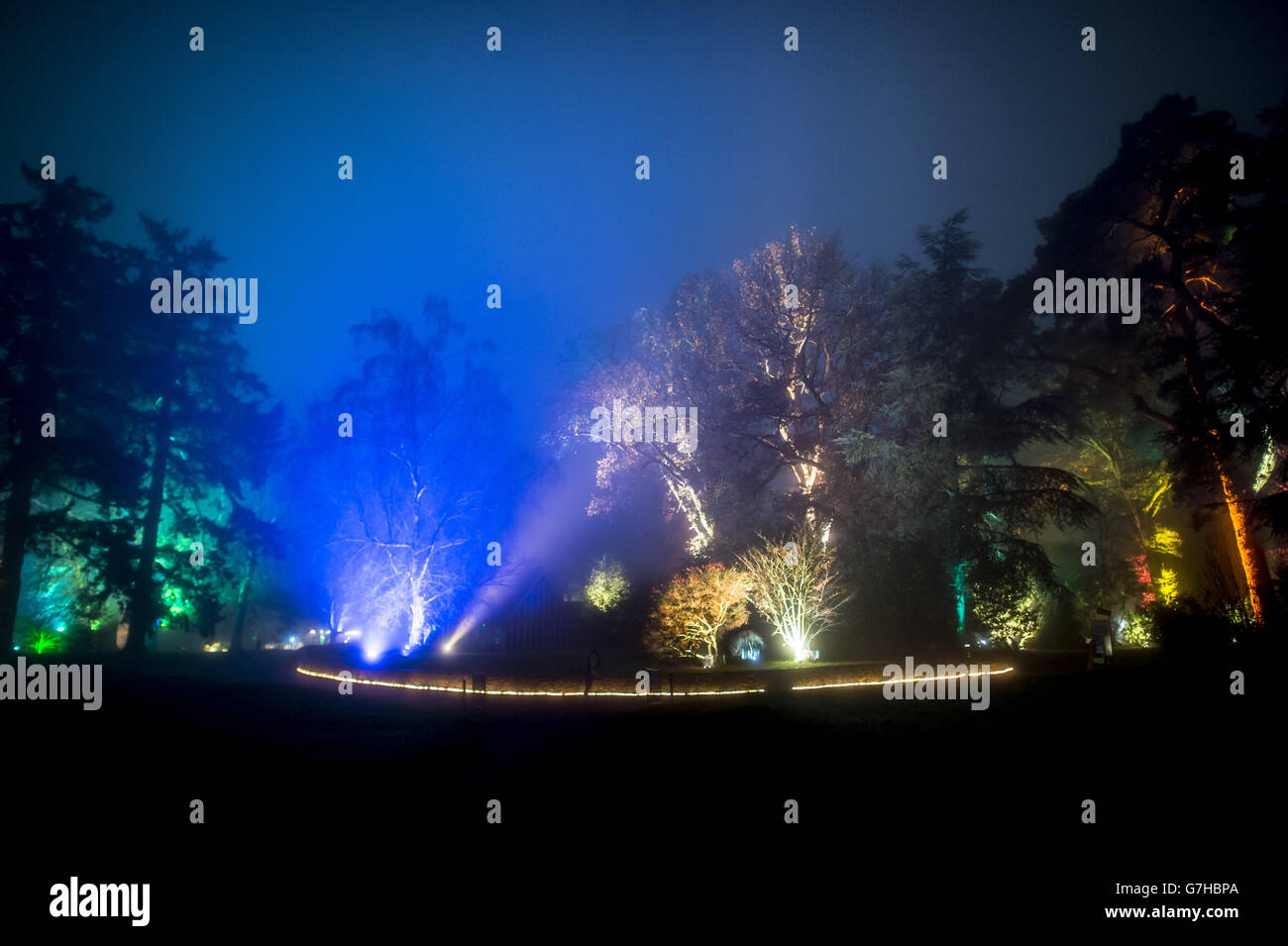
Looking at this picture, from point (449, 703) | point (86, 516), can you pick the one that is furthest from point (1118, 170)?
point (86, 516)

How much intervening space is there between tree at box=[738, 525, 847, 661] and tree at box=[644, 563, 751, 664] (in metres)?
0.69

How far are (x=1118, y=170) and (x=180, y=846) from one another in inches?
990

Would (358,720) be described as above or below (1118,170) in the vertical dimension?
below

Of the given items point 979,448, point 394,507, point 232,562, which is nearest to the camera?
point 979,448

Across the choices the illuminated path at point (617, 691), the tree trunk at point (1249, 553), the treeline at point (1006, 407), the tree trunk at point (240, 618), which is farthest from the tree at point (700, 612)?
the tree trunk at point (240, 618)

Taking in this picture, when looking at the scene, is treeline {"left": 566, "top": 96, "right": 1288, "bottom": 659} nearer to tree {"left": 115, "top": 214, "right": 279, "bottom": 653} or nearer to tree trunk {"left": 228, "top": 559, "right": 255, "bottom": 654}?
tree {"left": 115, "top": 214, "right": 279, "bottom": 653}

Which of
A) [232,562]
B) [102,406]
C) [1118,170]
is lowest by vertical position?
[232,562]

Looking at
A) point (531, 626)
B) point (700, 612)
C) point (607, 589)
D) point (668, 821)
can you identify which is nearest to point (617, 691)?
point (700, 612)

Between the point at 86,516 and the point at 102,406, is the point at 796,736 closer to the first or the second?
the point at 102,406

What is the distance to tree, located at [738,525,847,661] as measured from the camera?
20484mm

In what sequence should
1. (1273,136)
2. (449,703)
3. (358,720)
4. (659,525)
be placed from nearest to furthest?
(358,720)
(1273,136)
(449,703)
(659,525)

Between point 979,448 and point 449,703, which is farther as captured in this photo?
point 979,448

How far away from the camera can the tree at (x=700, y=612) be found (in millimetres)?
20188

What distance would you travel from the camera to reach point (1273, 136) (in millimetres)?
12820
